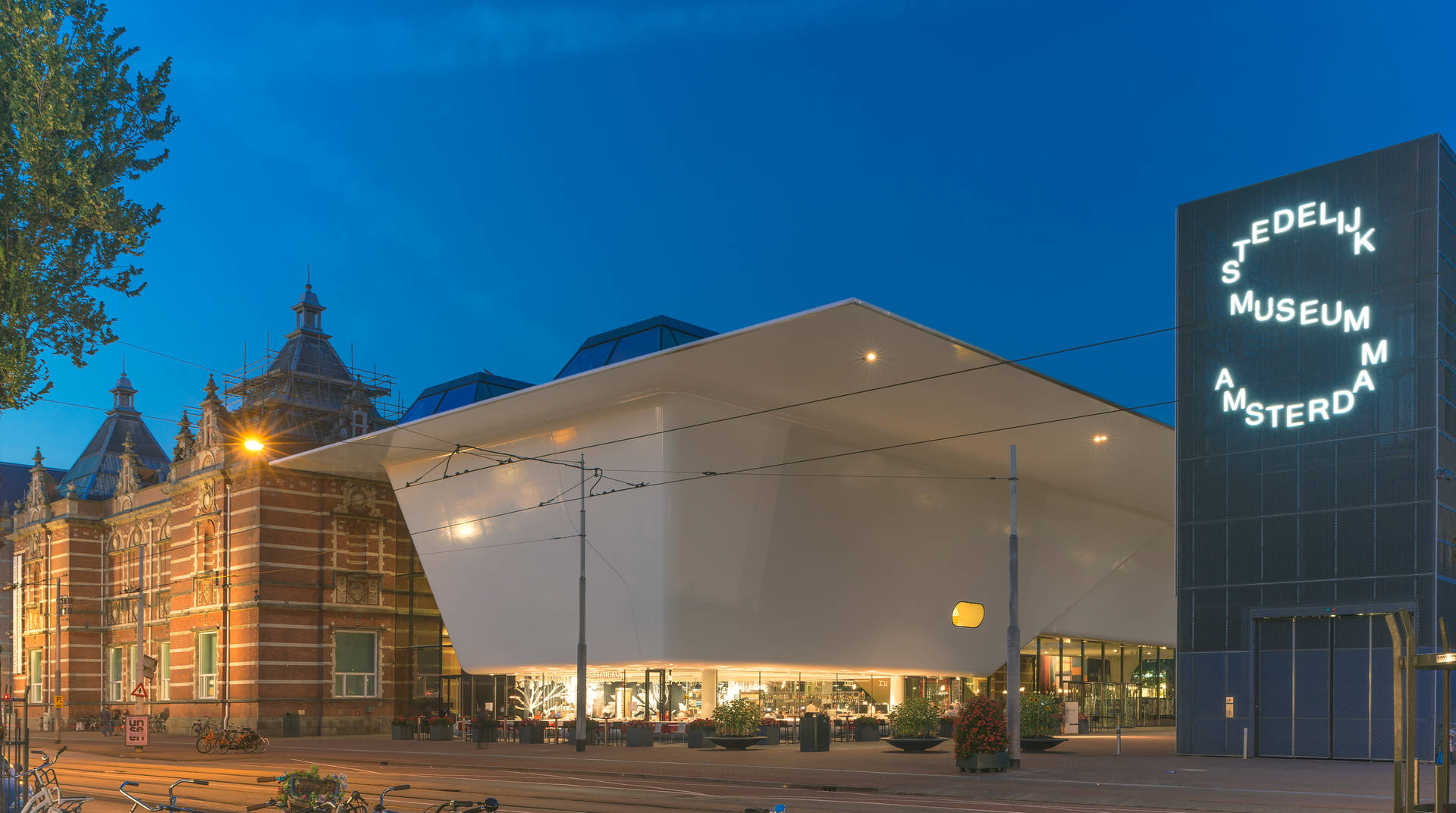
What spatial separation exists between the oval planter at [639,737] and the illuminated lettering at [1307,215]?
24810mm

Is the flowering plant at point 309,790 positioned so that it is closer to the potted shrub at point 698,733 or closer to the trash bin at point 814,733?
the trash bin at point 814,733

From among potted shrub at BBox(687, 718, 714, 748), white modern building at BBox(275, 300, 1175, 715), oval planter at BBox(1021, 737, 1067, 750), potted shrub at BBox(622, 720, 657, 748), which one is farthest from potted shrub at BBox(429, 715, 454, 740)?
oval planter at BBox(1021, 737, 1067, 750)

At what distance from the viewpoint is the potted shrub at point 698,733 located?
128 ft

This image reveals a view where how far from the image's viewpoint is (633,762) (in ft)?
103

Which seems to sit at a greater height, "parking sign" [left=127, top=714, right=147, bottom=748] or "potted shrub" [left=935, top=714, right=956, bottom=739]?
"parking sign" [left=127, top=714, right=147, bottom=748]

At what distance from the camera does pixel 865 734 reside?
144 feet

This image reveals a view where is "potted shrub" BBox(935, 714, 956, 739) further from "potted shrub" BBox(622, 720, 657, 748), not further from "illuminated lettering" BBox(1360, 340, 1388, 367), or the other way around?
"illuminated lettering" BBox(1360, 340, 1388, 367)

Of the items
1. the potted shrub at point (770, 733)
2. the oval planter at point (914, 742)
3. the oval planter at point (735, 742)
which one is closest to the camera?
the oval planter at point (914, 742)

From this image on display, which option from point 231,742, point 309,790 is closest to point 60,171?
point 309,790

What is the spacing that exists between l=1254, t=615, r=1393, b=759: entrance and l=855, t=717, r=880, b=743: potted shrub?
51.7ft

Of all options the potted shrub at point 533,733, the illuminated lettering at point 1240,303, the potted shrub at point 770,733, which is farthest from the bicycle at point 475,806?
the potted shrub at point 533,733

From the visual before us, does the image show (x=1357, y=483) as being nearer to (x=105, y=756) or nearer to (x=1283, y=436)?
(x=1283, y=436)

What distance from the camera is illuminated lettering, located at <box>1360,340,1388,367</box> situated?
2964cm

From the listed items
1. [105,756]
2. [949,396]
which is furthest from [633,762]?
[105,756]
